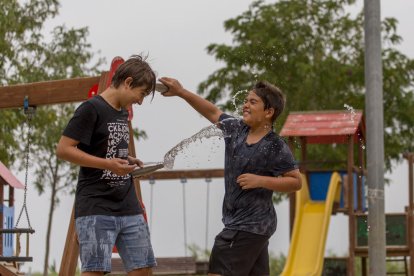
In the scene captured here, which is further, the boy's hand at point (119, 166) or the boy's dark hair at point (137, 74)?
the boy's dark hair at point (137, 74)

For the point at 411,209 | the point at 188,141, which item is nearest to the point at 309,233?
the point at 411,209

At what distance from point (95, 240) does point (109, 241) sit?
0.08 meters

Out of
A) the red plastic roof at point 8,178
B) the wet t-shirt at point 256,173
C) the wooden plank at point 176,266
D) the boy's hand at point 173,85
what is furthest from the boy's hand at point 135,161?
the wooden plank at point 176,266

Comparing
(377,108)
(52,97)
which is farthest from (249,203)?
(377,108)

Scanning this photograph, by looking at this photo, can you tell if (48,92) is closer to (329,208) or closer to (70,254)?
(70,254)

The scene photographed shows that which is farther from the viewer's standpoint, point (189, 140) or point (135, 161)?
point (189, 140)

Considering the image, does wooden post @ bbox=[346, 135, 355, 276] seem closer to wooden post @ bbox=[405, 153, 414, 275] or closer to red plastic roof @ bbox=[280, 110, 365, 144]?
red plastic roof @ bbox=[280, 110, 365, 144]

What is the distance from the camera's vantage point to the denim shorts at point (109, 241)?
5.76 m

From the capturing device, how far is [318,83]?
2714 cm

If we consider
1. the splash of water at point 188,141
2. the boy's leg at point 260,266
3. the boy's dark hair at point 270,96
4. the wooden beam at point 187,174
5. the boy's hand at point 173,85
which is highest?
the wooden beam at point 187,174

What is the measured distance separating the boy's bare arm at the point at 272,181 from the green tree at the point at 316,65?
783 inches

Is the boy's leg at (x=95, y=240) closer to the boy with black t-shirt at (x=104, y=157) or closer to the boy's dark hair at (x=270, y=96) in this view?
the boy with black t-shirt at (x=104, y=157)

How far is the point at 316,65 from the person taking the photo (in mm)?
26812

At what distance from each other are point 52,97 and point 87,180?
3.00 metres
